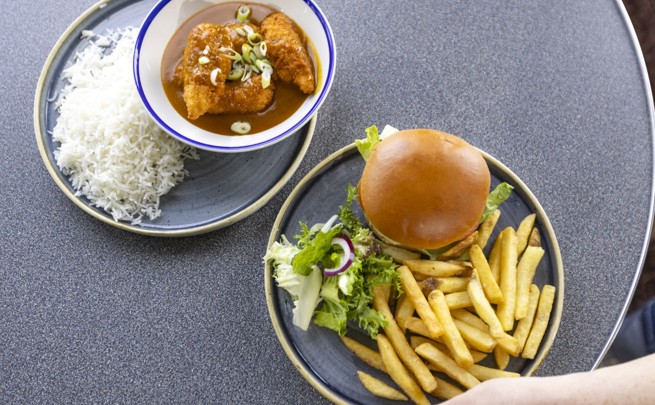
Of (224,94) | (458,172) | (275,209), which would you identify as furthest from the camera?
(275,209)

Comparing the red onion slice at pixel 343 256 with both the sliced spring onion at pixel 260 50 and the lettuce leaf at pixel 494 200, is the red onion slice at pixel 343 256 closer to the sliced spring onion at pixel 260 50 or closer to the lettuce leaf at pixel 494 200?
the lettuce leaf at pixel 494 200

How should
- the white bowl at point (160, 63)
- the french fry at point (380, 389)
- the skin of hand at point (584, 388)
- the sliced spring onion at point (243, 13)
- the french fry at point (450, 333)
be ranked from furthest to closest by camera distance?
1. the sliced spring onion at point (243, 13)
2. the white bowl at point (160, 63)
3. the french fry at point (380, 389)
4. the french fry at point (450, 333)
5. the skin of hand at point (584, 388)

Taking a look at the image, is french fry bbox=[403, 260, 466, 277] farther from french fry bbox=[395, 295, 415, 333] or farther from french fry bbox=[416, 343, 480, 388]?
french fry bbox=[416, 343, 480, 388]

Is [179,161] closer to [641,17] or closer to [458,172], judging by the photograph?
[458,172]

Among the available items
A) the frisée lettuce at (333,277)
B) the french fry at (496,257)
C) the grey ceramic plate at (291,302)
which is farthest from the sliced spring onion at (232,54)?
the french fry at (496,257)

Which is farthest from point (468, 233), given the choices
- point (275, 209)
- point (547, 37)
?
point (547, 37)

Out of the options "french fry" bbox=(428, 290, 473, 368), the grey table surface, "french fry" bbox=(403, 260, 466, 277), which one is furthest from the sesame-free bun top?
the grey table surface

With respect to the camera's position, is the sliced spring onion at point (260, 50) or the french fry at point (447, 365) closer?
the french fry at point (447, 365)

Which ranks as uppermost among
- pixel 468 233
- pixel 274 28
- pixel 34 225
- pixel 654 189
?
pixel 274 28
